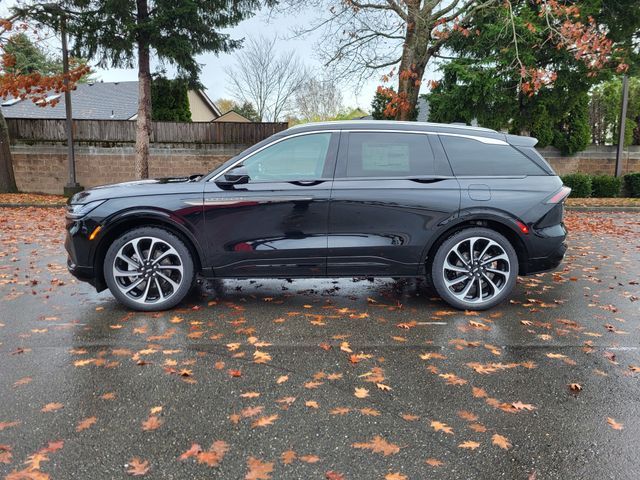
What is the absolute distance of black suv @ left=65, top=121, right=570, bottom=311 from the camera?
479cm

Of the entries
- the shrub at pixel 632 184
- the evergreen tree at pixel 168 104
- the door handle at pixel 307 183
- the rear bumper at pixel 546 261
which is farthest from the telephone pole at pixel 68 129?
the shrub at pixel 632 184

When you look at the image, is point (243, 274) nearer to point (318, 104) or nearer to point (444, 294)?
point (444, 294)

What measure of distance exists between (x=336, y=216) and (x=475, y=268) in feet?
4.84

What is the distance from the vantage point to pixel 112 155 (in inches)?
740

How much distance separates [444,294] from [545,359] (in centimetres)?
128

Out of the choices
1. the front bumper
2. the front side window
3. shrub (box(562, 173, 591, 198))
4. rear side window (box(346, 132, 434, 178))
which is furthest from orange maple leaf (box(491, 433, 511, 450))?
shrub (box(562, 173, 591, 198))

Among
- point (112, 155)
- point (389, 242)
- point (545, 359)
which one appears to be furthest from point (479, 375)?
point (112, 155)

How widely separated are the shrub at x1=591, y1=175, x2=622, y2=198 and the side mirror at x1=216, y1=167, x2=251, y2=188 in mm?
16821

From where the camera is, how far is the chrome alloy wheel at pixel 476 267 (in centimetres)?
494

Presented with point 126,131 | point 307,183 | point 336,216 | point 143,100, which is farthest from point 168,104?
point 336,216

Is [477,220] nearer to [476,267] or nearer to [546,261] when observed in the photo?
[476,267]

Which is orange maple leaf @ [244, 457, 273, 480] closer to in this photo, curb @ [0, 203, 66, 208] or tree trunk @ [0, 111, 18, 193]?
curb @ [0, 203, 66, 208]

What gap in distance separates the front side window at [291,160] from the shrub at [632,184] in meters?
17.6

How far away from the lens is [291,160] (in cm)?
489
